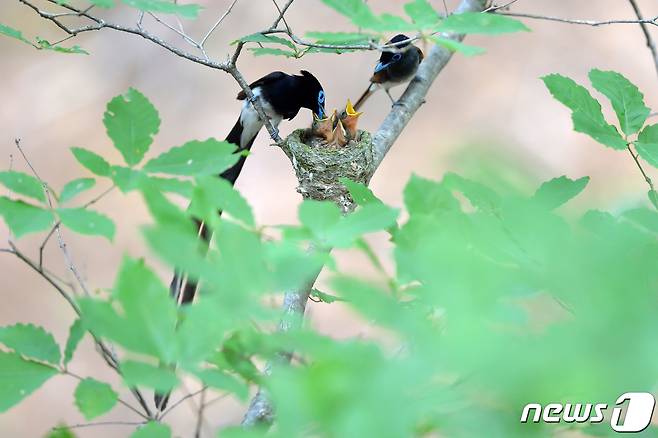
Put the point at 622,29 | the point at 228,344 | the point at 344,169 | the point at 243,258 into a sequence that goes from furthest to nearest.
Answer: the point at 622,29, the point at 344,169, the point at 228,344, the point at 243,258

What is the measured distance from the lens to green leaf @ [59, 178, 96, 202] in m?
0.82

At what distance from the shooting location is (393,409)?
367 mm

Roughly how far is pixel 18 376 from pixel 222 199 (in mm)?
276

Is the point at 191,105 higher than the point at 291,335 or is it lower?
higher

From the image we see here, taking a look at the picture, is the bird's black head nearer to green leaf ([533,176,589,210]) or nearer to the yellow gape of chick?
the yellow gape of chick

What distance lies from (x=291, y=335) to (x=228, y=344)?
0.69 ft

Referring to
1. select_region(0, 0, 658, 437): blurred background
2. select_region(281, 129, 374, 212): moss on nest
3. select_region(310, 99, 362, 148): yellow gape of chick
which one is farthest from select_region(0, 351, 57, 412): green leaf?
select_region(0, 0, 658, 437): blurred background

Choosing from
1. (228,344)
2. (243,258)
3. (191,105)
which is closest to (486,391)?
(243,258)

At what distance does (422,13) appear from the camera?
73 cm

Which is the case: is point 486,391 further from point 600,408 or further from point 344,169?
point 344,169

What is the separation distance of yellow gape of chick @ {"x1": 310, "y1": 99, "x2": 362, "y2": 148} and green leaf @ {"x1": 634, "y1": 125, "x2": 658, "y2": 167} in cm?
142

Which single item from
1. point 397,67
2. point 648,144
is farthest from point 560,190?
point 397,67

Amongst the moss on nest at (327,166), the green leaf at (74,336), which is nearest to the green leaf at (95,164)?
the green leaf at (74,336)

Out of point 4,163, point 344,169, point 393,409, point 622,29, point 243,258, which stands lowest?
point 393,409
